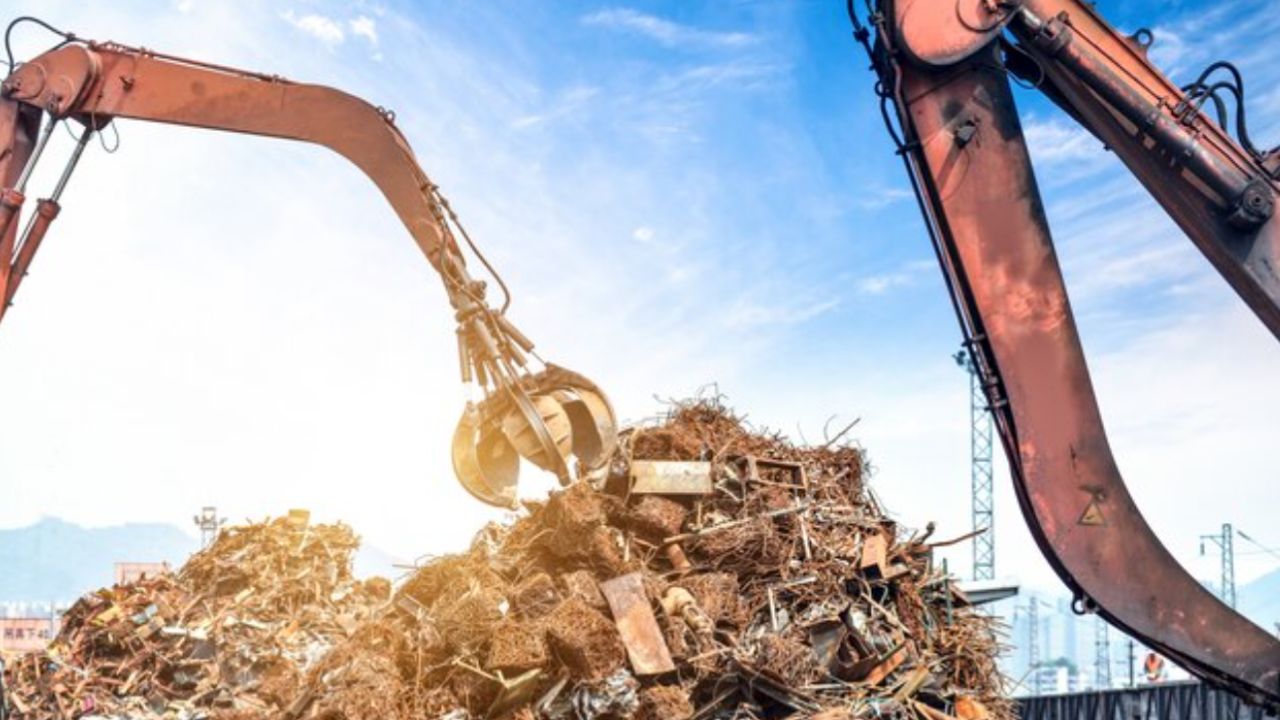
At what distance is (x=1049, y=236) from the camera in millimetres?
5609

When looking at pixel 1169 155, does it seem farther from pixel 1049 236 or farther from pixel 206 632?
pixel 206 632

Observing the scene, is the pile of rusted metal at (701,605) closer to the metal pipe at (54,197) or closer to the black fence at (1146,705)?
the metal pipe at (54,197)

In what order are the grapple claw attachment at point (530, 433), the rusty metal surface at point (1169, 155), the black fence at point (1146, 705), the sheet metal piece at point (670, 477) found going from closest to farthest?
1. the rusty metal surface at point (1169, 155)
2. the grapple claw attachment at point (530, 433)
3. the sheet metal piece at point (670, 477)
4. the black fence at point (1146, 705)

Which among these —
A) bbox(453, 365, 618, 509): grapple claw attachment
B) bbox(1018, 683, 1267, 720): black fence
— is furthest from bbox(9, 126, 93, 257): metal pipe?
bbox(1018, 683, 1267, 720): black fence

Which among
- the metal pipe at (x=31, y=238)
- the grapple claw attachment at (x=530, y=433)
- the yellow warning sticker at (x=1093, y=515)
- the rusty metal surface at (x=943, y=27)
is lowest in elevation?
the yellow warning sticker at (x=1093, y=515)

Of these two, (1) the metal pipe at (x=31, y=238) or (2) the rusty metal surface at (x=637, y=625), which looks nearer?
(2) the rusty metal surface at (x=637, y=625)

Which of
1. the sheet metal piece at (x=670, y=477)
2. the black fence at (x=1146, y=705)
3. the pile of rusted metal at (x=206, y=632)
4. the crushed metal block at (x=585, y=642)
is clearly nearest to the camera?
the crushed metal block at (x=585, y=642)

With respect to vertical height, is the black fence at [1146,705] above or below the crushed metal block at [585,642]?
above

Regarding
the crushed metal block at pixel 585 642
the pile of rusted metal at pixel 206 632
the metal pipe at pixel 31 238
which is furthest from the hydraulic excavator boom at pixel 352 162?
the pile of rusted metal at pixel 206 632

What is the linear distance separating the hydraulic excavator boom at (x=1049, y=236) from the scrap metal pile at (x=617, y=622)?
2.51 meters

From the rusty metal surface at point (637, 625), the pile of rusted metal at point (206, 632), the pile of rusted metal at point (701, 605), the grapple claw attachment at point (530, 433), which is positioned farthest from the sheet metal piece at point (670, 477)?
the pile of rusted metal at point (206, 632)

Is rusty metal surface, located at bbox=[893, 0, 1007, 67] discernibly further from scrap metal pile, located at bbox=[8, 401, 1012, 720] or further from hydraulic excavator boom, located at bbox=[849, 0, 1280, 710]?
scrap metal pile, located at bbox=[8, 401, 1012, 720]

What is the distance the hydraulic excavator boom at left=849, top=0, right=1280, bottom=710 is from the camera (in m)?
5.38

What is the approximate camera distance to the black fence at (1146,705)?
13508 mm
